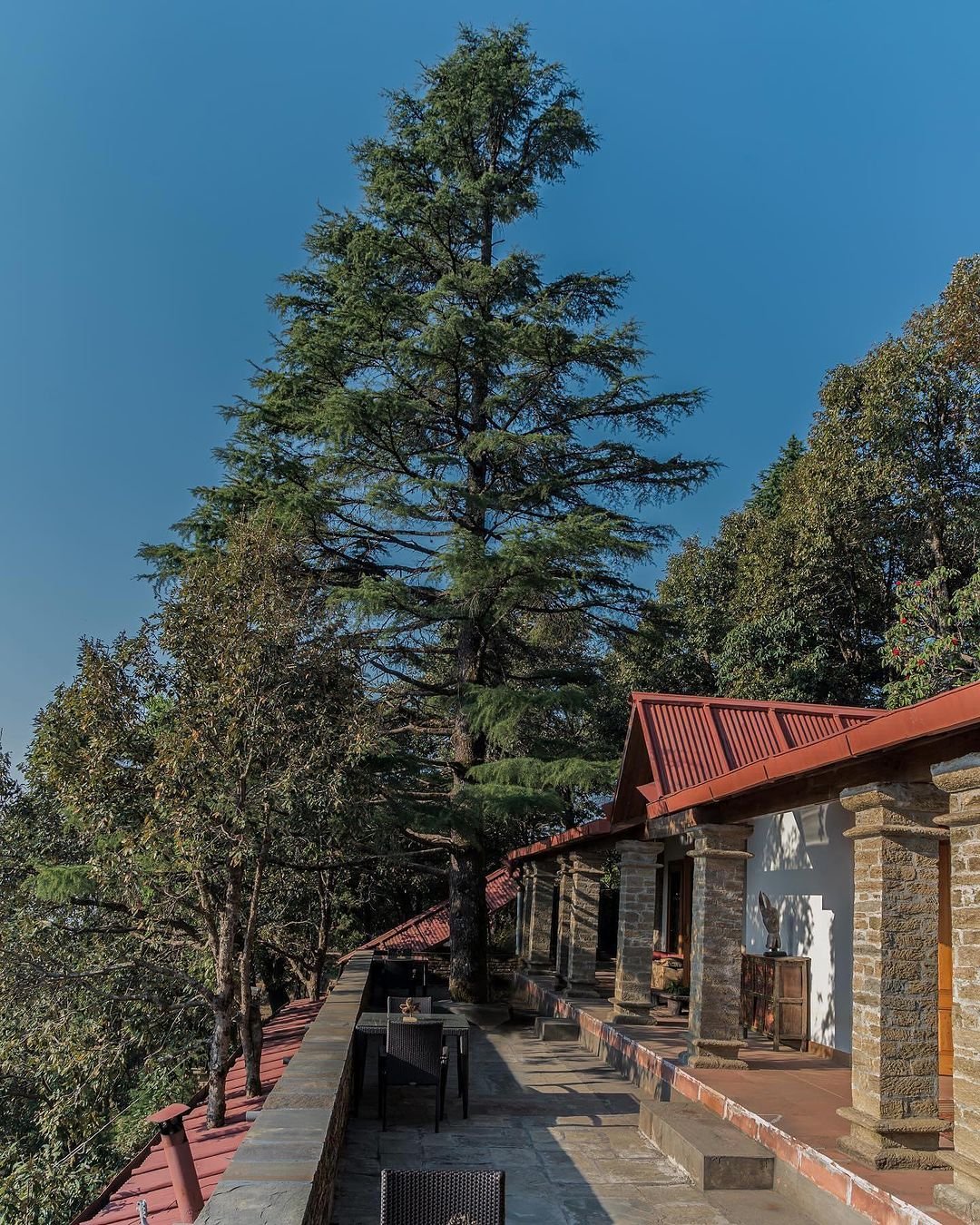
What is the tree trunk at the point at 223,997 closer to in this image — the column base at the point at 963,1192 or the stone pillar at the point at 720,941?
the stone pillar at the point at 720,941

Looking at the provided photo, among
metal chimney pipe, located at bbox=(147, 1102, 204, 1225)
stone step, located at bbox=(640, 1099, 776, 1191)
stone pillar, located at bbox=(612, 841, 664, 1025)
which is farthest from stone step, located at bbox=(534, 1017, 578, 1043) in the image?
metal chimney pipe, located at bbox=(147, 1102, 204, 1225)

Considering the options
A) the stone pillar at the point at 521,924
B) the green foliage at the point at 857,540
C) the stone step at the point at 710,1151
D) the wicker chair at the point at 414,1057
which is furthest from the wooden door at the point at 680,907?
the wicker chair at the point at 414,1057

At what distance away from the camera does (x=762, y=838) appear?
39.9ft

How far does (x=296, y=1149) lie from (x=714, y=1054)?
502cm

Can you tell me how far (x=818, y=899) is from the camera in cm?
1037

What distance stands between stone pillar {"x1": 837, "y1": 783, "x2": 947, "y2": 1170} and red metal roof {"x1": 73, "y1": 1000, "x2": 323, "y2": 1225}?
350 centimetres

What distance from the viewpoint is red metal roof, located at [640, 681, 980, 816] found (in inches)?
169

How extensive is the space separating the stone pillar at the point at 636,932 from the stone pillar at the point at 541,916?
6.95m

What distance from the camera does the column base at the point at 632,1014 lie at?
1152cm

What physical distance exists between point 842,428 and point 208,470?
13.8 m

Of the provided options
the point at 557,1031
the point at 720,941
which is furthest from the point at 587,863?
the point at 720,941

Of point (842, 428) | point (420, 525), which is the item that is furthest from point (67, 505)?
point (842, 428)

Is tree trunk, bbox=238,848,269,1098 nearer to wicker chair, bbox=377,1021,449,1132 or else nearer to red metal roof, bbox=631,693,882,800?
wicker chair, bbox=377,1021,449,1132

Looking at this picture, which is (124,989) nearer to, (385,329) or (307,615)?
(307,615)
